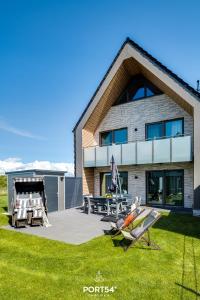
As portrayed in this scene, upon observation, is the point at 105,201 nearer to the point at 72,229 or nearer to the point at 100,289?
the point at 72,229

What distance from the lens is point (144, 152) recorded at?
16.0 meters

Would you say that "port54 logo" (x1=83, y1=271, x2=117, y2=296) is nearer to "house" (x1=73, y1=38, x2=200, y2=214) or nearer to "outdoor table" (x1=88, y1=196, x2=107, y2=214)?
"outdoor table" (x1=88, y1=196, x2=107, y2=214)

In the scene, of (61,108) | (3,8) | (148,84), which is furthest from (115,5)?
(61,108)

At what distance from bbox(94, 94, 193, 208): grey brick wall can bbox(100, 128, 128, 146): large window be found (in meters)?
0.38

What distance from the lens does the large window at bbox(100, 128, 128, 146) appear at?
1868 cm

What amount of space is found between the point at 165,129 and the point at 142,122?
1.87m

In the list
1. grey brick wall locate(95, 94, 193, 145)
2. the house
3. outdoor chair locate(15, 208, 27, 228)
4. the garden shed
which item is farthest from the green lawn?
grey brick wall locate(95, 94, 193, 145)

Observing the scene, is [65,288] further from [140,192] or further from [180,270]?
[140,192]

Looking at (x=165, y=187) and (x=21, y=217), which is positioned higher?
(x=165, y=187)

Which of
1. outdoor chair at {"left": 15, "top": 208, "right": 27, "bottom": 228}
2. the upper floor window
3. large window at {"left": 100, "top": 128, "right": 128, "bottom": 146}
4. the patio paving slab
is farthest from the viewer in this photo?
large window at {"left": 100, "top": 128, "right": 128, "bottom": 146}

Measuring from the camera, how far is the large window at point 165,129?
52.5 feet

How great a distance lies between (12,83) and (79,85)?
19.9 ft

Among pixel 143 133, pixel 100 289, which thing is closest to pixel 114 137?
pixel 143 133

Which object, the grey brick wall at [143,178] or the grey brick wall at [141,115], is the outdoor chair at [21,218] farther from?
the grey brick wall at [141,115]
